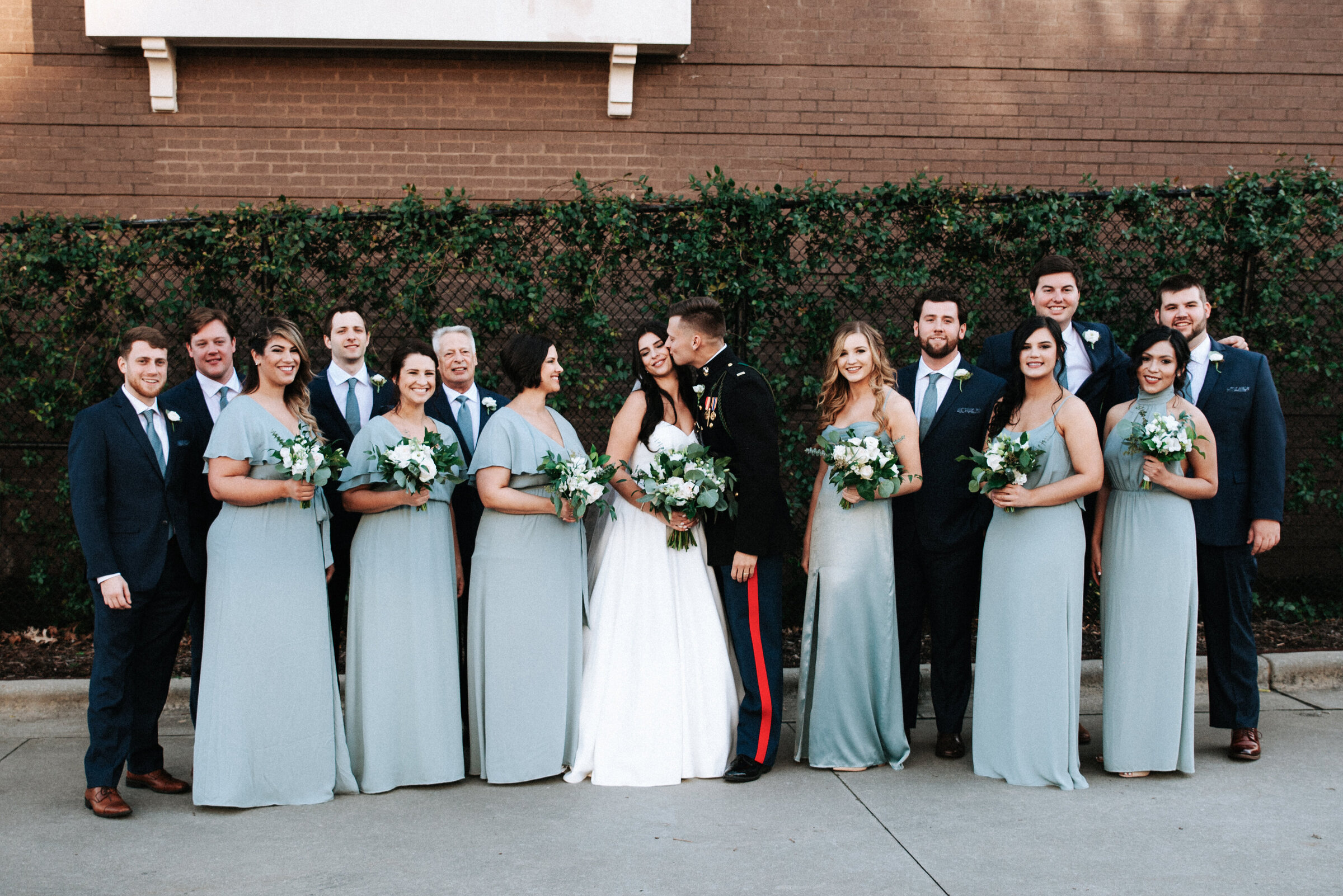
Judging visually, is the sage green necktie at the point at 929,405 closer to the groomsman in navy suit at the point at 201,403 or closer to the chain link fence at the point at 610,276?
the chain link fence at the point at 610,276

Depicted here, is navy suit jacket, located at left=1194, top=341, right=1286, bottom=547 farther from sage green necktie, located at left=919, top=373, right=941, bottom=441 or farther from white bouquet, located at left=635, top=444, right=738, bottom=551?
white bouquet, located at left=635, top=444, right=738, bottom=551

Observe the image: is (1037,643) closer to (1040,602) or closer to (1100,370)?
(1040,602)

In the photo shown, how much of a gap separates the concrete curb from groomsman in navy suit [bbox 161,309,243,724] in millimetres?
1224

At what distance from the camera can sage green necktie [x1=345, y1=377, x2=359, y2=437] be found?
5859 mm

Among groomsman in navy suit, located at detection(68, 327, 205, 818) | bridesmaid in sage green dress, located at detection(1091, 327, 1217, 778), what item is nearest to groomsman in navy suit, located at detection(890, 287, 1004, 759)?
bridesmaid in sage green dress, located at detection(1091, 327, 1217, 778)

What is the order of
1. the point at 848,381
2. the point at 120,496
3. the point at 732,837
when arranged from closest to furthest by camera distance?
the point at 732,837 < the point at 120,496 < the point at 848,381

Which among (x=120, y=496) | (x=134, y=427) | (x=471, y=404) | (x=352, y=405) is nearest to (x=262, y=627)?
(x=120, y=496)

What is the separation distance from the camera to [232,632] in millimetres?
4727

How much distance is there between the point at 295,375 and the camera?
495 centimetres

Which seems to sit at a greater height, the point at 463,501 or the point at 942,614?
the point at 463,501

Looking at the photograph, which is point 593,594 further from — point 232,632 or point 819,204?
point 819,204

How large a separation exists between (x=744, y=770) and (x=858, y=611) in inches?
39.3

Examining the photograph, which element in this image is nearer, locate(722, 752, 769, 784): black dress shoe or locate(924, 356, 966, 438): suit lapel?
locate(722, 752, 769, 784): black dress shoe

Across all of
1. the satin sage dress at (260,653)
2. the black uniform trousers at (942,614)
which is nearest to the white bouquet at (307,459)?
the satin sage dress at (260,653)
